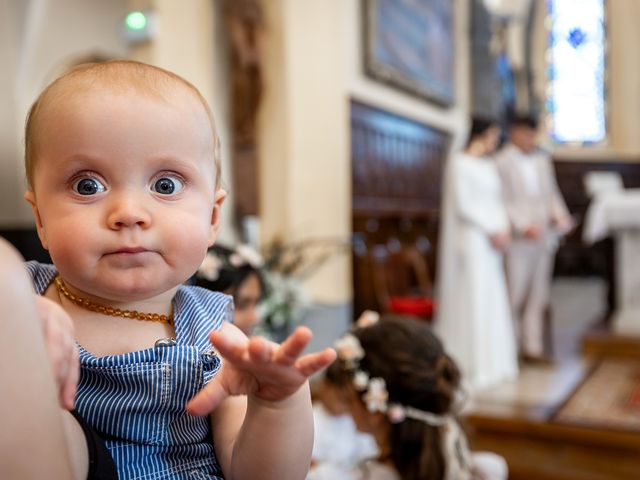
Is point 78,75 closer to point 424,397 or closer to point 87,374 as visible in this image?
point 87,374

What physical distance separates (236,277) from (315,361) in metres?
1.80

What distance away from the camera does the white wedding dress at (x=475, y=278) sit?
17.2 ft

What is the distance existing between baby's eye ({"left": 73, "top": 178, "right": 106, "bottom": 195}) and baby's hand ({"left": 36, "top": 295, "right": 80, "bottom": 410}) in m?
0.18

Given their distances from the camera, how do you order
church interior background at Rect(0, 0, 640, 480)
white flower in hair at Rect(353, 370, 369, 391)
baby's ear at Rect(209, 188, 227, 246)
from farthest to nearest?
church interior background at Rect(0, 0, 640, 480) < white flower in hair at Rect(353, 370, 369, 391) < baby's ear at Rect(209, 188, 227, 246)

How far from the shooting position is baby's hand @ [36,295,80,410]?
44 centimetres

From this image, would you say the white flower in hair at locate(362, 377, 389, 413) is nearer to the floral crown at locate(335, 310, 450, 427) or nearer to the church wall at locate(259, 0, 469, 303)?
the floral crown at locate(335, 310, 450, 427)

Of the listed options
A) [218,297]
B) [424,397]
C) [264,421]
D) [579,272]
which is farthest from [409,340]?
[579,272]

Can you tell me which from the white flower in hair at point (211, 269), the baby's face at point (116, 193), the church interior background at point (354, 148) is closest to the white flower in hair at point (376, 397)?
the white flower in hair at point (211, 269)

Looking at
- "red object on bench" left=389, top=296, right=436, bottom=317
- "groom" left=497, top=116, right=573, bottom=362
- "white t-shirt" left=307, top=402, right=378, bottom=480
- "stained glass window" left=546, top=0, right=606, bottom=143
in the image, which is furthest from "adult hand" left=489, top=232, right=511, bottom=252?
"stained glass window" left=546, top=0, right=606, bottom=143

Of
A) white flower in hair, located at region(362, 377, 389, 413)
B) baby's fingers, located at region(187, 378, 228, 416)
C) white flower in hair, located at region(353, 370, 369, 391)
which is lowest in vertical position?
white flower in hair, located at region(362, 377, 389, 413)

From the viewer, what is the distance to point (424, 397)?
211 centimetres

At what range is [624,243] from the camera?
263 inches

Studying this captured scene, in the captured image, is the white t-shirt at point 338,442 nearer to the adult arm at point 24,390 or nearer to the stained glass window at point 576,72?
the adult arm at point 24,390

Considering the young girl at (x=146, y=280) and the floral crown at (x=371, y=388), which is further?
the floral crown at (x=371, y=388)
